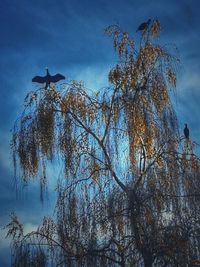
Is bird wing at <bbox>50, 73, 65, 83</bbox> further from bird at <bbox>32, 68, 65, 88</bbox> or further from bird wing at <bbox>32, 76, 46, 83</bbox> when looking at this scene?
bird wing at <bbox>32, 76, 46, 83</bbox>

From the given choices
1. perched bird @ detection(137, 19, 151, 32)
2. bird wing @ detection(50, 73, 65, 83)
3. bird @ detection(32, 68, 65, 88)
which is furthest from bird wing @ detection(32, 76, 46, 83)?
perched bird @ detection(137, 19, 151, 32)

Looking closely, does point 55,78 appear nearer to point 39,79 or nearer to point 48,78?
point 48,78

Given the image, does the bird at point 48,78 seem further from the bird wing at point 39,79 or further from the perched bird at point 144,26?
the perched bird at point 144,26

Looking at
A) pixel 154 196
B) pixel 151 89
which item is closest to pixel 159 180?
pixel 154 196

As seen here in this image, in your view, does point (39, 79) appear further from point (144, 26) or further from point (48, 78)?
point (144, 26)

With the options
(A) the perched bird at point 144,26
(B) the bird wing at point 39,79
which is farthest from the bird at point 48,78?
(A) the perched bird at point 144,26

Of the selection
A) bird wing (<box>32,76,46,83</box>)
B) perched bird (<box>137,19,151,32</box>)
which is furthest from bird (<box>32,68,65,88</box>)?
perched bird (<box>137,19,151,32</box>)

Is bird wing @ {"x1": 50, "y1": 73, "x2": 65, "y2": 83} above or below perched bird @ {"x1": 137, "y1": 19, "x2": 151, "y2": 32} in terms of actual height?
below

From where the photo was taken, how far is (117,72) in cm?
1262

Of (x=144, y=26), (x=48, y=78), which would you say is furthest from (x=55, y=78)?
(x=144, y=26)

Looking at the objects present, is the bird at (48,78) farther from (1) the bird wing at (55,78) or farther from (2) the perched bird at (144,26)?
(2) the perched bird at (144,26)

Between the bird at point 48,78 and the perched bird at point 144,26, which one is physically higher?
the perched bird at point 144,26

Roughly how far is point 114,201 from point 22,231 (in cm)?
242

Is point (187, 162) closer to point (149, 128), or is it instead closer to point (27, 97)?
point (149, 128)
